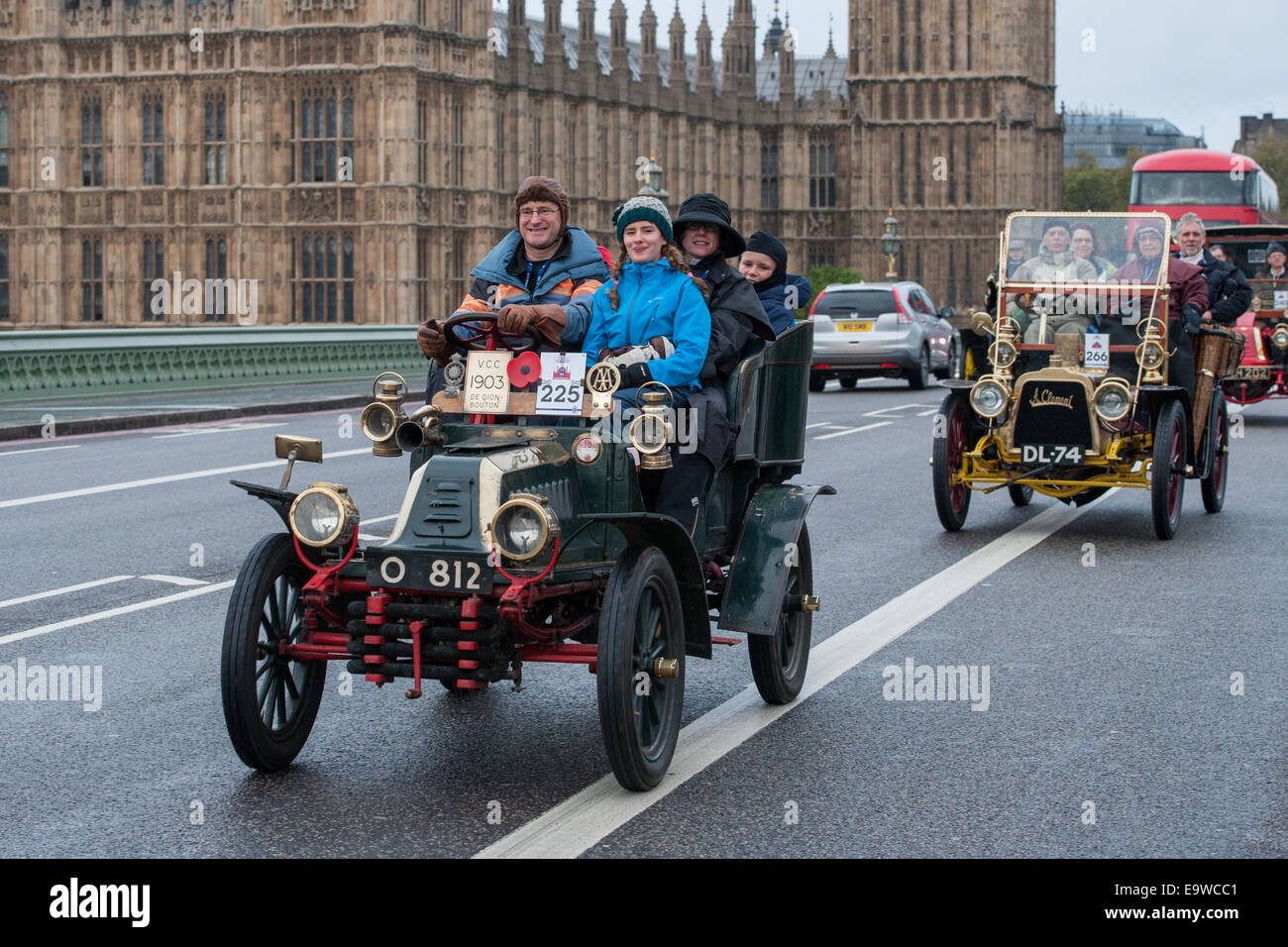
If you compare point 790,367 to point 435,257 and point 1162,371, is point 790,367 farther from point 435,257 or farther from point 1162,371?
point 435,257

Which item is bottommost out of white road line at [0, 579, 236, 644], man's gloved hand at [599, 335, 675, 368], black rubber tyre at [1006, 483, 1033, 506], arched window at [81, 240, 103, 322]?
white road line at [0, 579, 236, 644]

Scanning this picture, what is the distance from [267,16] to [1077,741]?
1880 inches

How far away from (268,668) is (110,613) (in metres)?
3.26

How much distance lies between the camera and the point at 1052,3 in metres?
83.2

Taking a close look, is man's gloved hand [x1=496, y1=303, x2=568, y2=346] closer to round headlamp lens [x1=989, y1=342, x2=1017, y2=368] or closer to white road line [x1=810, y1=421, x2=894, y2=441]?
round headlamp lens [x1=989, y1=342, x2=1017, y2=368]

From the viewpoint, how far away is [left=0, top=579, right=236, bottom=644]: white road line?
8.17 m

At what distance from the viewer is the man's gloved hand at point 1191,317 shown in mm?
12307

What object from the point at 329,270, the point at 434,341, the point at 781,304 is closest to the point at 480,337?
the point at 434,341

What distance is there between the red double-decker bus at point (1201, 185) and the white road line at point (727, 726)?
1179 inches

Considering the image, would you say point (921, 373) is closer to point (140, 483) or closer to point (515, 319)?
point (140, 483)

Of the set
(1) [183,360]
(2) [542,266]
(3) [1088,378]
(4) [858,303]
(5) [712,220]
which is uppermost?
(4) [858,303]

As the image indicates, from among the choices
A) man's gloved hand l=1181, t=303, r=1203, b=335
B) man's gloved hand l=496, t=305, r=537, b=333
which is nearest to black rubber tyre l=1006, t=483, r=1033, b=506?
man's gloved hand l=1181, t=303, r=1203, b=335

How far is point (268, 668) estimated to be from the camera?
5.76 meters

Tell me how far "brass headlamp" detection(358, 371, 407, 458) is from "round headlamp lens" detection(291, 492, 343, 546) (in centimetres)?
42
